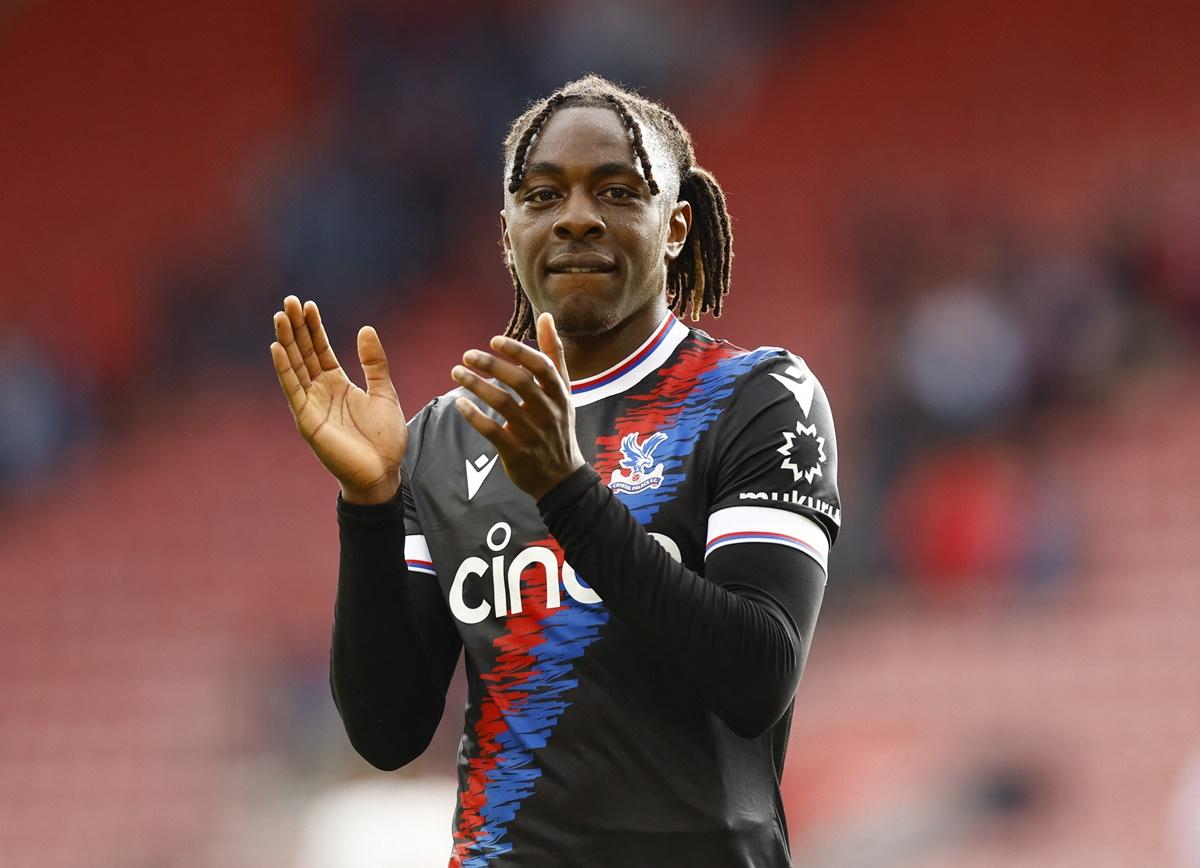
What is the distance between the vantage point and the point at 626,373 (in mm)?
2037

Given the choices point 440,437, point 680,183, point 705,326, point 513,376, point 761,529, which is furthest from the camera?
point 705,326

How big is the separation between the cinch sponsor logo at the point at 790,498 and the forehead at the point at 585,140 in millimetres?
514

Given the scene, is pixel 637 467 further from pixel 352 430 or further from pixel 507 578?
pixel 352 430

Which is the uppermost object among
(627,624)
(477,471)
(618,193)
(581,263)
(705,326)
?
(705,326)

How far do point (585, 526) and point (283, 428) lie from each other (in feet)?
18.3

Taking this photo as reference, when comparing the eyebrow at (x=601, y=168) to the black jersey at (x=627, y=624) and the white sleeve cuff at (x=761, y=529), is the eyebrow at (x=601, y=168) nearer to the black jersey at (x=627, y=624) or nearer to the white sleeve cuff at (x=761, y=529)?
the black jersey at (x=627, y=624)

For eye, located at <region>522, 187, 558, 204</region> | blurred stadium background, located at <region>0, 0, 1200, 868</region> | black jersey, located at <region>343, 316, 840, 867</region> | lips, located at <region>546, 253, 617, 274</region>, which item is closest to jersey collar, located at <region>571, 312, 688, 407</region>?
Answer: black jersey, located at <region>343, 316, 840, 867</region>

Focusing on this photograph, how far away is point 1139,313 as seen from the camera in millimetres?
6176

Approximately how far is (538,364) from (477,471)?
1.58ft

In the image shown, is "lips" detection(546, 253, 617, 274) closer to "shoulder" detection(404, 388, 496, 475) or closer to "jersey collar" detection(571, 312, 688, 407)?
"jersey collar" detection(571, 312, 688, 407)

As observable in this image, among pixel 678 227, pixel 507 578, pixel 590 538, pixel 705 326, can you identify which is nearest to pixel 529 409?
pixel 590 538

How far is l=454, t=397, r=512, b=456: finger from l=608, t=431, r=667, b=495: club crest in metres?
0.30

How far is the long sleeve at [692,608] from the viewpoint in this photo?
64.7 inches

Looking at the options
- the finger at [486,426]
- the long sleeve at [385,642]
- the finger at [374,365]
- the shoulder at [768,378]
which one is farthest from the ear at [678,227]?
the finger at [486,426]
